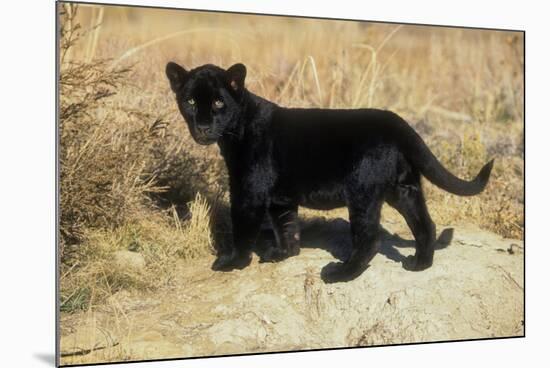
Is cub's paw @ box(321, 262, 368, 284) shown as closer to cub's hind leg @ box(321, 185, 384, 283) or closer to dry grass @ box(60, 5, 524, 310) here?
cub's hind leg @ box(321, 185, 384, 283)

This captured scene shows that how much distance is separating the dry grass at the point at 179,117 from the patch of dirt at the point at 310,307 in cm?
27

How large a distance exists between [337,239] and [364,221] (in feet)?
2.72

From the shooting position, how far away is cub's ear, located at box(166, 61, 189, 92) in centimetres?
596

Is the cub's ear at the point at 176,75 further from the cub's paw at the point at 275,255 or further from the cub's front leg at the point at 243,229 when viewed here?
the cub's paw at the point at 275,255

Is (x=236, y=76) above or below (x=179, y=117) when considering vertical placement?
above

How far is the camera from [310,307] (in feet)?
20.1

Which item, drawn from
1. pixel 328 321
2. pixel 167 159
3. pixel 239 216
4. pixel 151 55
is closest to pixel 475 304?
pixel 328 321

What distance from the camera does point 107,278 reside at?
6.07m

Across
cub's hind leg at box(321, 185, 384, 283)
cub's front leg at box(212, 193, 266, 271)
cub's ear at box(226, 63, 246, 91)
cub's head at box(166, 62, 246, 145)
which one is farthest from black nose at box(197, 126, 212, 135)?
cub's hind leg at box(321, 185, 384, 283)

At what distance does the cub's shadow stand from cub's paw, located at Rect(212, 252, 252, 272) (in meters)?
0.29

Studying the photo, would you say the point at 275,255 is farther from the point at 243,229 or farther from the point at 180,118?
the point at 180,118

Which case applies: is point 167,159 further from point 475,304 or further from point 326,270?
point 475,304

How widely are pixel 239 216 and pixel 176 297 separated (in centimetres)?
69

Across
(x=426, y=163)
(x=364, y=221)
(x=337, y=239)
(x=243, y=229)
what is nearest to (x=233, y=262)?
(x=243, y=229)
